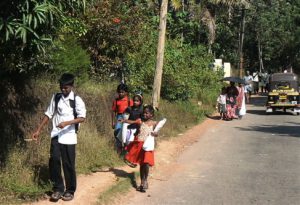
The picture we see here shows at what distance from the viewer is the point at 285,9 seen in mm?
53906

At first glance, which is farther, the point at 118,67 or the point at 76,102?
the point at 118,67

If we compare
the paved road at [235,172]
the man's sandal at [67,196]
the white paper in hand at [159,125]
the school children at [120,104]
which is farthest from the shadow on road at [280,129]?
the man's sandal at [67,196]

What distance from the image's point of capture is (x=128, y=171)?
10.7 m

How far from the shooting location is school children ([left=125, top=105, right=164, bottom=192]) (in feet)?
30.0

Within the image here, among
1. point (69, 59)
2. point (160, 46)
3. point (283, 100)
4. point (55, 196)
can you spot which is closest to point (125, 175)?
point (55, 196)

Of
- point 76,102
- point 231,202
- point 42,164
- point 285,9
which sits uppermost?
point 285,9

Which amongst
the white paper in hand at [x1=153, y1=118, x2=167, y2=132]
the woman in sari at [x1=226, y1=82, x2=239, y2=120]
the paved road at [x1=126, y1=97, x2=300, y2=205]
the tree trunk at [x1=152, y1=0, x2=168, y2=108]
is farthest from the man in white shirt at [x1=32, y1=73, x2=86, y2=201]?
the woman in sari at [x1=226, y1=82, x2=239, y2=120]

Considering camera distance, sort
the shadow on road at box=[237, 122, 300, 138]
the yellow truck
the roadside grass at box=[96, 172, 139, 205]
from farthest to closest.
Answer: the yellow truck
the shadow on road at box=[237, 122, 300, 138]
the roadside grass at box=[96, 172, 139, 205]

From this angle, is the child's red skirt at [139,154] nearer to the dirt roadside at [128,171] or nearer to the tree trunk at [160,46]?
the dirt roadside at [128,171]

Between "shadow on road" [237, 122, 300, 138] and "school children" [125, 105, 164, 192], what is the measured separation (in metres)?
9.51

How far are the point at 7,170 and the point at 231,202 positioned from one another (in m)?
3.67

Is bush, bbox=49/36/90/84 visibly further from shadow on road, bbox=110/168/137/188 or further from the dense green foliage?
shadow on road, bbox=110/168/137/188

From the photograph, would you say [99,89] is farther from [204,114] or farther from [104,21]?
[204,114]

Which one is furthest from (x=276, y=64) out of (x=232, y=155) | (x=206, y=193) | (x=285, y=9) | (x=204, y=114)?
(x=206, y=193)
